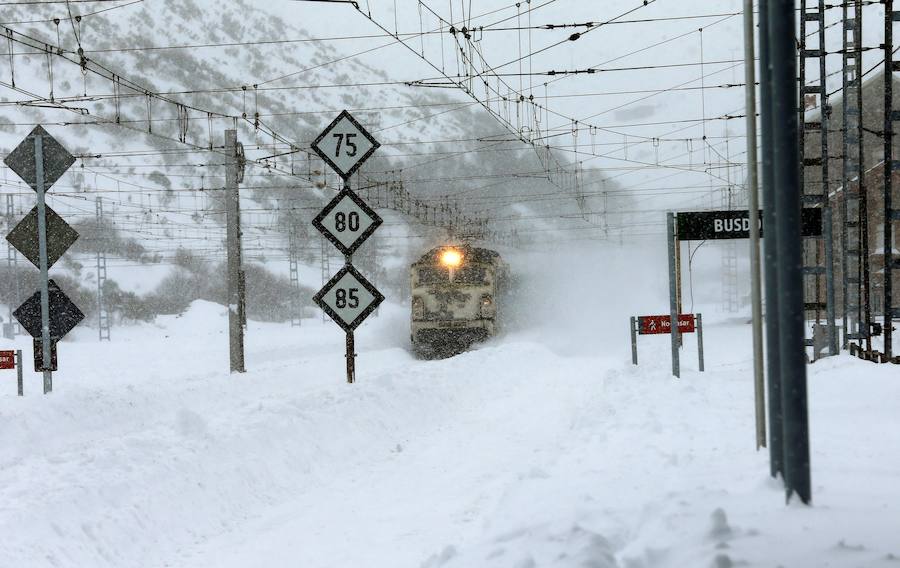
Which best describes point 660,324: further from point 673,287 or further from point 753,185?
point 753,185

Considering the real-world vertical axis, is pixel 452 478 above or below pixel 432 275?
below

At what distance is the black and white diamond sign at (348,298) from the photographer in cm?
1099

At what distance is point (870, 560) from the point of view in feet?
10.7

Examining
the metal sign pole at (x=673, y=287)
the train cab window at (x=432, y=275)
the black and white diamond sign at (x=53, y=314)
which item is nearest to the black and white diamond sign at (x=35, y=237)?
the black and white diamond sign at (x=53, y=314)

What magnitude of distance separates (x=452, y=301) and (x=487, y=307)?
104 cm

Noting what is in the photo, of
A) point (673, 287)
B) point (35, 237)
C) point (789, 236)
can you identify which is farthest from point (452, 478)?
point (35, 237)

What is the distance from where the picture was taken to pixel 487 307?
24.1 meters

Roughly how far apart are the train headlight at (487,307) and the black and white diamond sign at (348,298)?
515 inches

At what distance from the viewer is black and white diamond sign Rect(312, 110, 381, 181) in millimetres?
11312

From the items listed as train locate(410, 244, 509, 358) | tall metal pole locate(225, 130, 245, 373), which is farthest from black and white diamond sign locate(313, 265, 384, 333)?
train locate(410, 244, 509, 358)

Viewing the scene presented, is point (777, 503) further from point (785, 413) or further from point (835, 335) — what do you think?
point (835, 335)

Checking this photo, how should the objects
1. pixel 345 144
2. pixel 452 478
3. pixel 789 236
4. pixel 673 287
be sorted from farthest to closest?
pixel 345 144
pixel 673 287
pixel 452 478
pixel 789 236

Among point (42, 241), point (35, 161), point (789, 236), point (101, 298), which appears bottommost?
point (101, 298)

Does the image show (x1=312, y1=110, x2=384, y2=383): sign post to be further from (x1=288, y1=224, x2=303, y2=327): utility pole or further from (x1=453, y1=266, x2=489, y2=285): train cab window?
(x1=288, y1=224, x2=303, y2=327): utility pole
